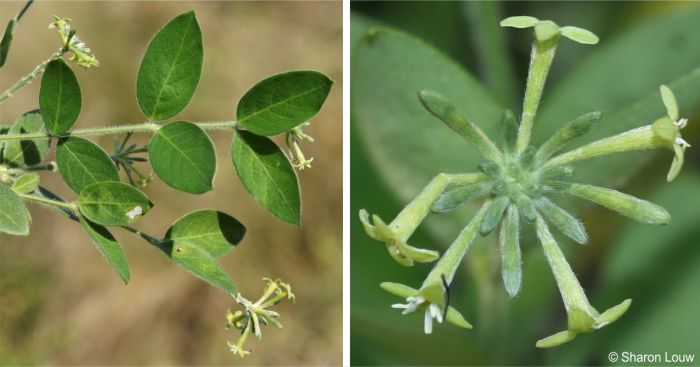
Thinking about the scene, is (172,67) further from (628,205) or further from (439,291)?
(628,205)

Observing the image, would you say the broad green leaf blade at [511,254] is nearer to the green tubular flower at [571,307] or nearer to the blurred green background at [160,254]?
the green tubular flower at [571,307]

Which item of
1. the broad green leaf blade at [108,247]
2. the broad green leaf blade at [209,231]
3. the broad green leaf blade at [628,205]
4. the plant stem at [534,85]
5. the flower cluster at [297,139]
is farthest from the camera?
the plant stem at [534,85]

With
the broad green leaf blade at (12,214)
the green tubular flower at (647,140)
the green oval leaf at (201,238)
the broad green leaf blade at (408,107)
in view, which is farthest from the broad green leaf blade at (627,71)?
the broad green leaf blade at (12,214)

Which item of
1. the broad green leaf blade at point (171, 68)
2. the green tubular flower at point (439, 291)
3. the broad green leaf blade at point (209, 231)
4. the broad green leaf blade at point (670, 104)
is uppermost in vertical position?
the broad green leaf blade at point (670, 104)

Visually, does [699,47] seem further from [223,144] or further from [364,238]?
[223,144]

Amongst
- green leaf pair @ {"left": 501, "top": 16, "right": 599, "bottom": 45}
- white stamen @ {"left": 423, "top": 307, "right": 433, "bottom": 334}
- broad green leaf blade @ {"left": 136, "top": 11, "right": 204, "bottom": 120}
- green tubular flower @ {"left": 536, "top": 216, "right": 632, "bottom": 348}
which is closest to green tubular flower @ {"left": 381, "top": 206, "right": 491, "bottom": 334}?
white stamen @ {"left": 423, "top": 307, "right": 433, "bottom": 334}

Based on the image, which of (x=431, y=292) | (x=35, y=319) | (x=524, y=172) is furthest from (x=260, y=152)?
(x=35, y=319)

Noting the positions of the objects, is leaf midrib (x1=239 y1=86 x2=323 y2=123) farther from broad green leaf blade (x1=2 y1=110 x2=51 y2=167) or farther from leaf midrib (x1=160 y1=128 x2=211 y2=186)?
broad green leaf blade (x1=2 y1=110 x2=51 y2=167)

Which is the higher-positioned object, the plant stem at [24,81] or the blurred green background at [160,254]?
the blurred green background at [160,254]
